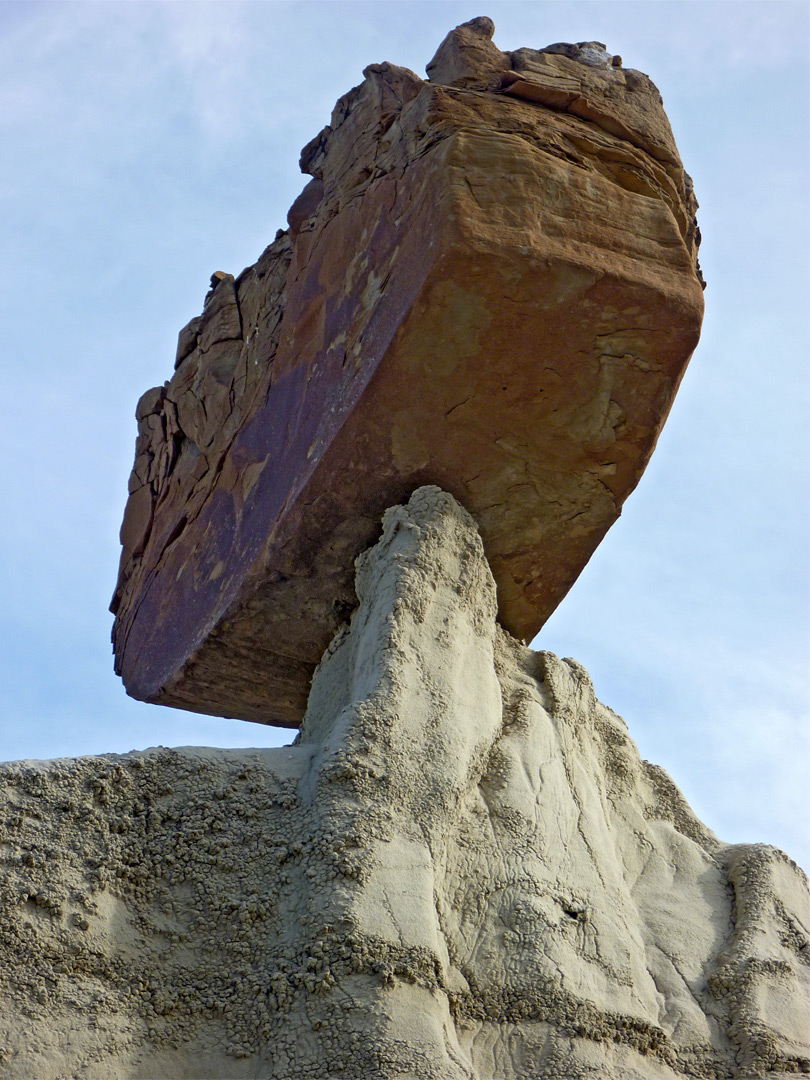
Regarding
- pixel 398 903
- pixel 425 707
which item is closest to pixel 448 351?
pixel 425 707

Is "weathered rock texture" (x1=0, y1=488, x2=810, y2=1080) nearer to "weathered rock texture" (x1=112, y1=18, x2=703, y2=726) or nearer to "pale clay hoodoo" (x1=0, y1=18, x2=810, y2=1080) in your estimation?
"pale clay hoodoo" (x1=0, y1=18, x2=810, y2=1080)

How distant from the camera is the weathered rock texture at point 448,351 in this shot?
3.76 meters

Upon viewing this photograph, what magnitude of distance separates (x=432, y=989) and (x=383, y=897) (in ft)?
0.85

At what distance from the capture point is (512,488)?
423cm

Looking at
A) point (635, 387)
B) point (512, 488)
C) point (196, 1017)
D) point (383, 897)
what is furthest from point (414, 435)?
point (196, 1017)

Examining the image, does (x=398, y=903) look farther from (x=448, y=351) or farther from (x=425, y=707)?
(x=448, y=351)

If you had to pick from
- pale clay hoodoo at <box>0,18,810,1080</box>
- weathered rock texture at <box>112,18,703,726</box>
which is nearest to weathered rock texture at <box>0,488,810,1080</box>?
pale clay hoodoo at <box>0,18,810,1080</box>

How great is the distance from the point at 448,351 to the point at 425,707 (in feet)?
3.63

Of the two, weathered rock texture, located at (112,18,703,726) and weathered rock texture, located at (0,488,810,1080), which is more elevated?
weathered rock texture, located at (112,18,703,726)

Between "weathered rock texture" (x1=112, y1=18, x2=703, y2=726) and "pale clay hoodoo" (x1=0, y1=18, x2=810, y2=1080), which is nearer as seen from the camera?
"pale clay hoodoo" (x1=0, y1=18, x2=810, y2=1080)

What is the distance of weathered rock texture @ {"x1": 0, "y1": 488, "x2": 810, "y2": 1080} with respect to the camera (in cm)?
299

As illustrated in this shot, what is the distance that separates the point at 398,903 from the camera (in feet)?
10.4

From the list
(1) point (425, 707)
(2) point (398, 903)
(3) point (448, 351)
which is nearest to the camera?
(2) point (398, 903)

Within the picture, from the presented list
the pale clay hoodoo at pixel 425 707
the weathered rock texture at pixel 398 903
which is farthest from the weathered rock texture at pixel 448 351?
the weathered rock texture at pixel 398 903
